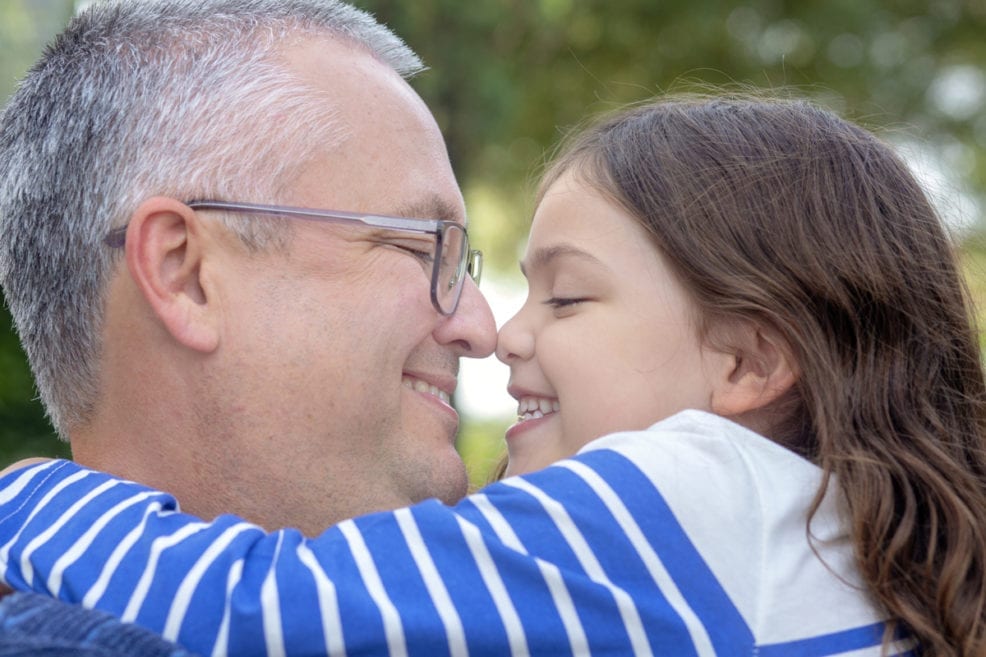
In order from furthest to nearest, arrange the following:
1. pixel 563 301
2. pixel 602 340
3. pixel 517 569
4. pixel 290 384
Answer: pixel 563 301
pixel 602 340
pixel 290 384
pixel 517 569

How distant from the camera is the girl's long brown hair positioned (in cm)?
233

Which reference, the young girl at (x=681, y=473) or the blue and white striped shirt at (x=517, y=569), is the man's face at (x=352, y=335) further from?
the blue and white striped shirt at (x=517, y=569)

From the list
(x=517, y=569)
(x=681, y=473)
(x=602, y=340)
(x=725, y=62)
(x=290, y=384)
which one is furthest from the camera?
(x=725, y=62)

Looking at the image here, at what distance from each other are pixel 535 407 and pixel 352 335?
0.49 m

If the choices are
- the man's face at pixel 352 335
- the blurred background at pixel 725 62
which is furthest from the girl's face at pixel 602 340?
the blurred background at pixel 725 62

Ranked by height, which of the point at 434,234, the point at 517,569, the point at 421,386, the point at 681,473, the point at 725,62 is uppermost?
the point at 725,62

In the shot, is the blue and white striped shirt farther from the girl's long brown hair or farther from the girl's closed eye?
the girl's closed eye

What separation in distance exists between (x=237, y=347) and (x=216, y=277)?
156mm

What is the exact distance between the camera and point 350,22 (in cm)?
291

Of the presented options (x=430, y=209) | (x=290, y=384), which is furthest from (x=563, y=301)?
(x=290, y=384)

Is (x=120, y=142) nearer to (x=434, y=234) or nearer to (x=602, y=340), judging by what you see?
(x=434, y=234)

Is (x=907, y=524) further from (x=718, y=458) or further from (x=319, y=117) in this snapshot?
(x=319, y=117)

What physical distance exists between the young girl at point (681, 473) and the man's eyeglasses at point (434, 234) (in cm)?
16

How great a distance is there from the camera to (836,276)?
8.23ft
